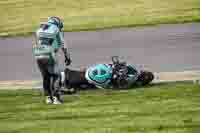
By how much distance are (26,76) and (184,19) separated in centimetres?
937

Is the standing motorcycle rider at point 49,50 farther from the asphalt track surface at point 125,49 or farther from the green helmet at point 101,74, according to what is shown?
the asphalt track surface at point 125,49

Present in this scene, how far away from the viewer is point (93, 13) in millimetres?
31703

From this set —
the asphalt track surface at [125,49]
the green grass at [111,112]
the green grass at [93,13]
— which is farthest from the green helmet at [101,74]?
the green grass at [93,13]

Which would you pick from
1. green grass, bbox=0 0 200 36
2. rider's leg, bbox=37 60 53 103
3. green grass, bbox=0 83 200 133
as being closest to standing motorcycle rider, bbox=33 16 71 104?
rider's leg, bbox=37 60 53 103

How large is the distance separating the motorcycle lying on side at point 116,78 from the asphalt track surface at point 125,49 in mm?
2115

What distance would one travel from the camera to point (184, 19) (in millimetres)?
27562

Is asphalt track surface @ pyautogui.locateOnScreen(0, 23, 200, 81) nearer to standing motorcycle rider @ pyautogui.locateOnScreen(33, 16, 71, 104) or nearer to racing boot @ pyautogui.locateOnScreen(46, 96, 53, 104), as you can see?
racing boot @ pyautogui.locateOnScreen(46, 96, 53, 104)

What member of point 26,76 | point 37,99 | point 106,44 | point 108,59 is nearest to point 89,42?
point 106,44

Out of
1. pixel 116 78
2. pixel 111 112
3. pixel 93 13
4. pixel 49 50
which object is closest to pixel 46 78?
pixel 49 50

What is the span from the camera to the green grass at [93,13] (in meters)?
28.7

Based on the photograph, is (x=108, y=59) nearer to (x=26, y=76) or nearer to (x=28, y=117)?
(x=26, y=76)

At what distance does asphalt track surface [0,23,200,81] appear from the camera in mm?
20344

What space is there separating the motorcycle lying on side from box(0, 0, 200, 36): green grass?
34.8 ft

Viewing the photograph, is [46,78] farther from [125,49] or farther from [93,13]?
[93,13]
